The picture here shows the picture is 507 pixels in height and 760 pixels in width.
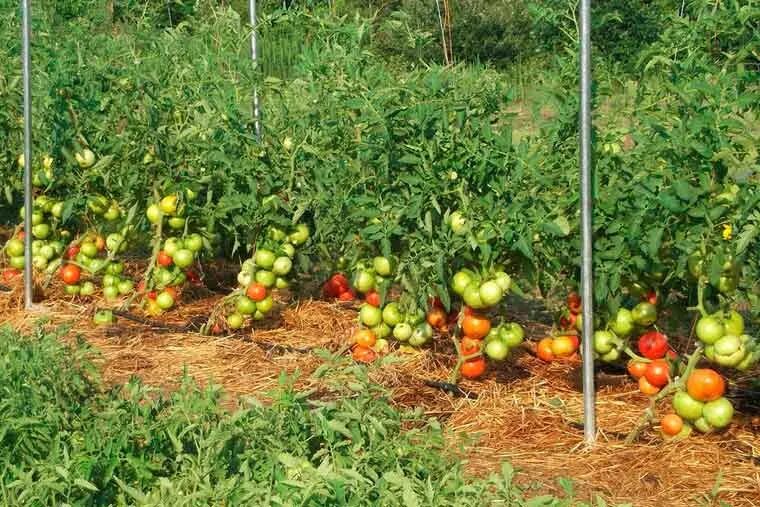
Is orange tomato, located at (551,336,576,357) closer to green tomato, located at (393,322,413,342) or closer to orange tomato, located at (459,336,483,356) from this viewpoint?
orange tomato, located at (459,336,483,356)

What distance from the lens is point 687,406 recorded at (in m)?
3.40

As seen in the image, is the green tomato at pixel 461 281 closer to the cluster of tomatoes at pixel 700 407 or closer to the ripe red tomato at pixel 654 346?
the ripe red tomato at pixel 654 346

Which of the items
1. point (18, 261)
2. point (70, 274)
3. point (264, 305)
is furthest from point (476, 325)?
point (18, 261)

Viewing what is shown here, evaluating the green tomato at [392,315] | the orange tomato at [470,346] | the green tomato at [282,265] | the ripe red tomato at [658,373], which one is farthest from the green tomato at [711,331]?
the green tomato at [282,265]

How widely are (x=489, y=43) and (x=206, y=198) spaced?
25.2 feet

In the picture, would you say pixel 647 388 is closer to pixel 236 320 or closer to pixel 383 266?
pixel 383 266

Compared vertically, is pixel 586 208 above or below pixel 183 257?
above

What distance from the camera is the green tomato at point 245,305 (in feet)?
15.3

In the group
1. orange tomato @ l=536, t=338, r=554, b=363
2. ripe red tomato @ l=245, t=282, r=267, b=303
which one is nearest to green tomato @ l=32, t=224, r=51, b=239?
ripe red tomato @ l=245, t=282, r=267, b=303

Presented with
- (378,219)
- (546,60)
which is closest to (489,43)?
(546,60)

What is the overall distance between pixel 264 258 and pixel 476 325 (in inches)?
40.7

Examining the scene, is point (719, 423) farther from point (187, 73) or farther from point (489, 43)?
point (489, 43)

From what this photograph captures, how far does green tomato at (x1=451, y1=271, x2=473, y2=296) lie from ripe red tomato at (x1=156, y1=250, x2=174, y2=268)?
152 cm

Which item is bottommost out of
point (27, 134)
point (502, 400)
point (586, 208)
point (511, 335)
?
point (502, 400)
